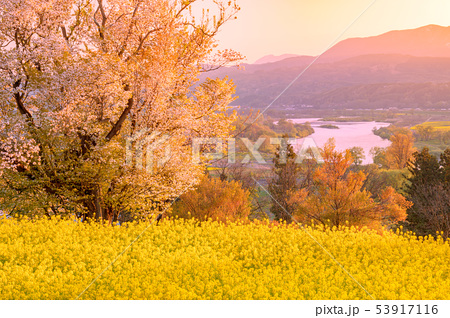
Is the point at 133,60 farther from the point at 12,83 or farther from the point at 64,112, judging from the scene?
the point at 12,83

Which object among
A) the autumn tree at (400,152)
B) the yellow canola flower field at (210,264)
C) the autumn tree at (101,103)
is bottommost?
the autumn tree at (400,152)

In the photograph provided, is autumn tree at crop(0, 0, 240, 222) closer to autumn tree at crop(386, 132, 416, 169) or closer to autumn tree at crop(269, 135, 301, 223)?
autumn tree at crop(269, 135, 301, 223)

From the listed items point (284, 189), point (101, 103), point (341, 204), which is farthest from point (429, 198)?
point (101, 103)

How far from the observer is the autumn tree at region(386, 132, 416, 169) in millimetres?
115725

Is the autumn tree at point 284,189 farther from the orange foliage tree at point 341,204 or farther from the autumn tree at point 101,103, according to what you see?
the autumn tree at point 101,103

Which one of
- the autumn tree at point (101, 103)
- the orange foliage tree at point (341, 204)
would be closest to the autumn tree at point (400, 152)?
the orange foliage tree at point (341, 204)

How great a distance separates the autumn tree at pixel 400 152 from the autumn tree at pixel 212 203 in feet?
264

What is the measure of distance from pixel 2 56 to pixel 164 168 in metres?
8.84

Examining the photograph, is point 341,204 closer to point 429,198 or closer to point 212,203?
point 212,203

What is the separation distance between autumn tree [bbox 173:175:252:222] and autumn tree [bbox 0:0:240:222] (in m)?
24.3

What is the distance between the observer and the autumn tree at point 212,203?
1868 inches

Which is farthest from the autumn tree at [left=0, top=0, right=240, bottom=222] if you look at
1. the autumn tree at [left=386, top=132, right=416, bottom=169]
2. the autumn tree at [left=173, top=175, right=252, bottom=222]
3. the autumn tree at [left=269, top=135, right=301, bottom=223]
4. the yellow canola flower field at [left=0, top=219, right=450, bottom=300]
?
the autumn tree at [left=386, top=132, right=416, bottom=169]

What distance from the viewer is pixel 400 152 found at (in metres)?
118

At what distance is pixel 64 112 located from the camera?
61.2 ft
